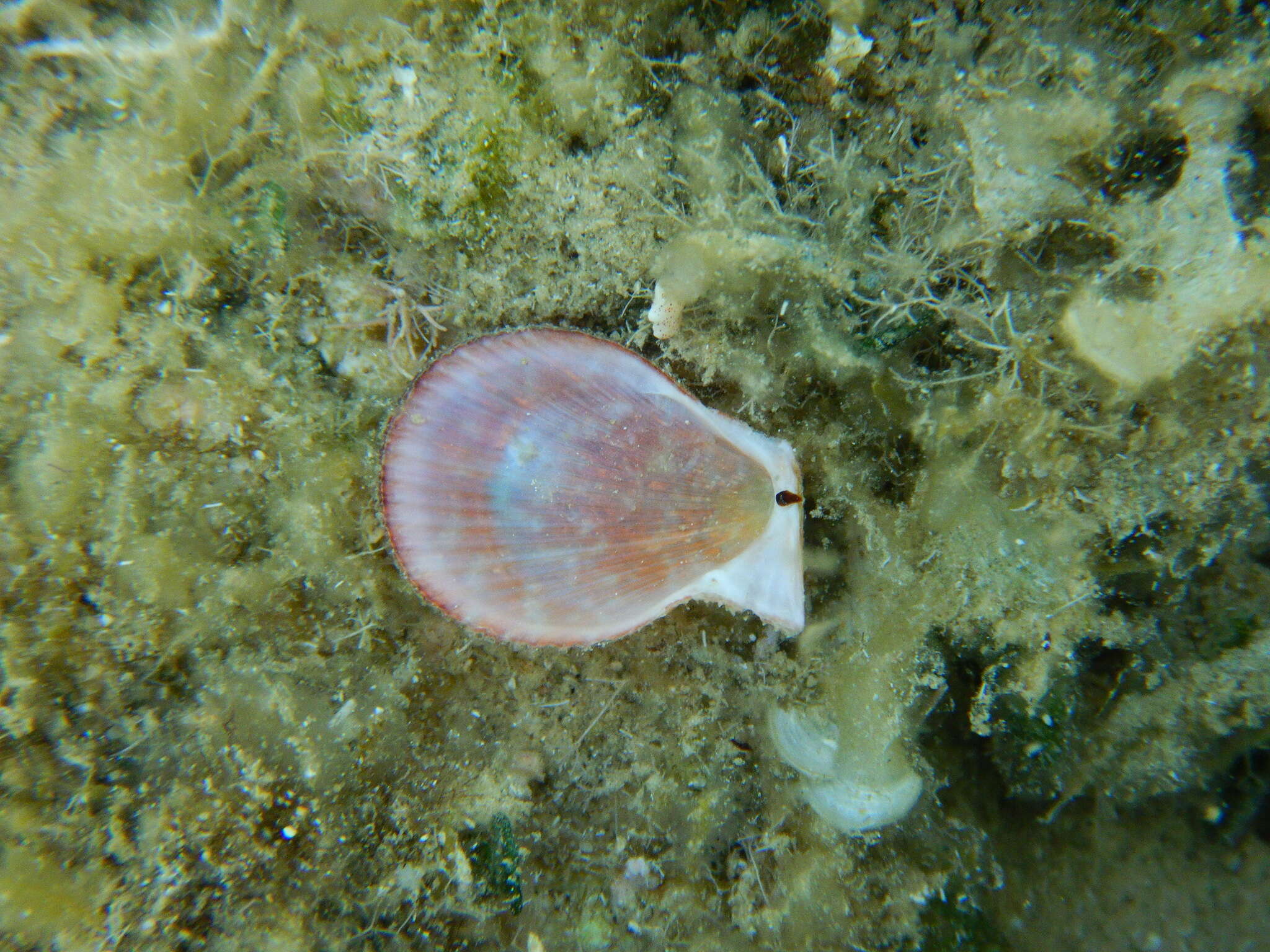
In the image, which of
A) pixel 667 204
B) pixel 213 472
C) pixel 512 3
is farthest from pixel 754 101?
pixel 213 472

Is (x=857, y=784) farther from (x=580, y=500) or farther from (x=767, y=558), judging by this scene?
(x=580, y=500)

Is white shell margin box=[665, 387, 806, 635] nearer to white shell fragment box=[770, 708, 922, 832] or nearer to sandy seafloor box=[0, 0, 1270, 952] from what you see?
sandy seafloor box=[0, 0, 1270, 952]

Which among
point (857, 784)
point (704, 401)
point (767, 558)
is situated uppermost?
point (704, 401)

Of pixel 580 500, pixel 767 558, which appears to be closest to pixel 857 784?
pixel 767 558

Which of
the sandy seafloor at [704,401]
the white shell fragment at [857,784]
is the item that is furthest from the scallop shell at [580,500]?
the white shell fragment at [857,784]

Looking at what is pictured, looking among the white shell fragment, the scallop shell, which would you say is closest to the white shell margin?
the scallop shell
